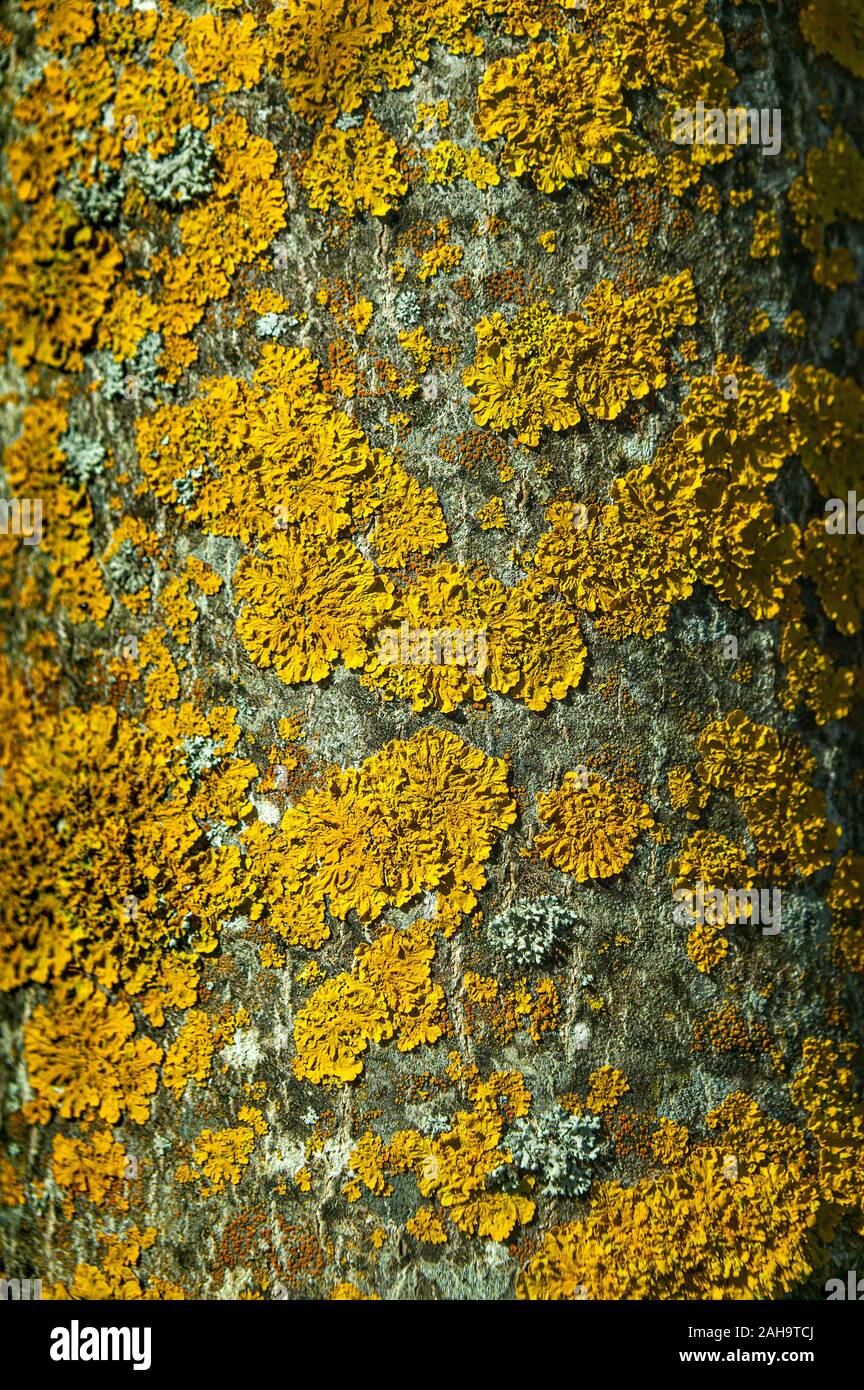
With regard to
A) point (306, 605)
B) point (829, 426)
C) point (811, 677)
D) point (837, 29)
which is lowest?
point (811, 677)

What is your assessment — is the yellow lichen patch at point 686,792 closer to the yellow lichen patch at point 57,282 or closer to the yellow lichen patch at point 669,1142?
the yellow lichen patch at point 669,1142

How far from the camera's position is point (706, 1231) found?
1.67m

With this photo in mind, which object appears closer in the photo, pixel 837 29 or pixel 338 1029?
pixel 338 1029

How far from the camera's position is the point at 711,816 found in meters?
1.72

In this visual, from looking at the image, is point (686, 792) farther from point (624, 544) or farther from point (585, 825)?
point (624, 544)

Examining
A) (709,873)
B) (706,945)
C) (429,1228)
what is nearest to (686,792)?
(709,873)

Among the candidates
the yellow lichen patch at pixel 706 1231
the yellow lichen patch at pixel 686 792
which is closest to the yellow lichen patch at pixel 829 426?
the yellow lichen patch at pixel 686 792

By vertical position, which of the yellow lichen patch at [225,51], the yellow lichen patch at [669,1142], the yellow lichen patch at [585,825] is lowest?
the yellow lichen patch at [669,1142]

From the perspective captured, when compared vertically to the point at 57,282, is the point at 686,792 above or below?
below

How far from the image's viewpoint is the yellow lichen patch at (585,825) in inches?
66.9

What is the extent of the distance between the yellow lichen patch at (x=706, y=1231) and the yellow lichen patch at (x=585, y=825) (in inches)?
21.2

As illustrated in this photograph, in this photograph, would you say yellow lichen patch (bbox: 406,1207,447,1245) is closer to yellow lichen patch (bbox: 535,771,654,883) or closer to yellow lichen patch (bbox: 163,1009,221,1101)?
yellow lichen patch (bbox: 163,1009,221,1101)

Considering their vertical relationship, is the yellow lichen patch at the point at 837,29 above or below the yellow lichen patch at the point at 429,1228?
above

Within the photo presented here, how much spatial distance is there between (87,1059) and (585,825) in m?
1.10
